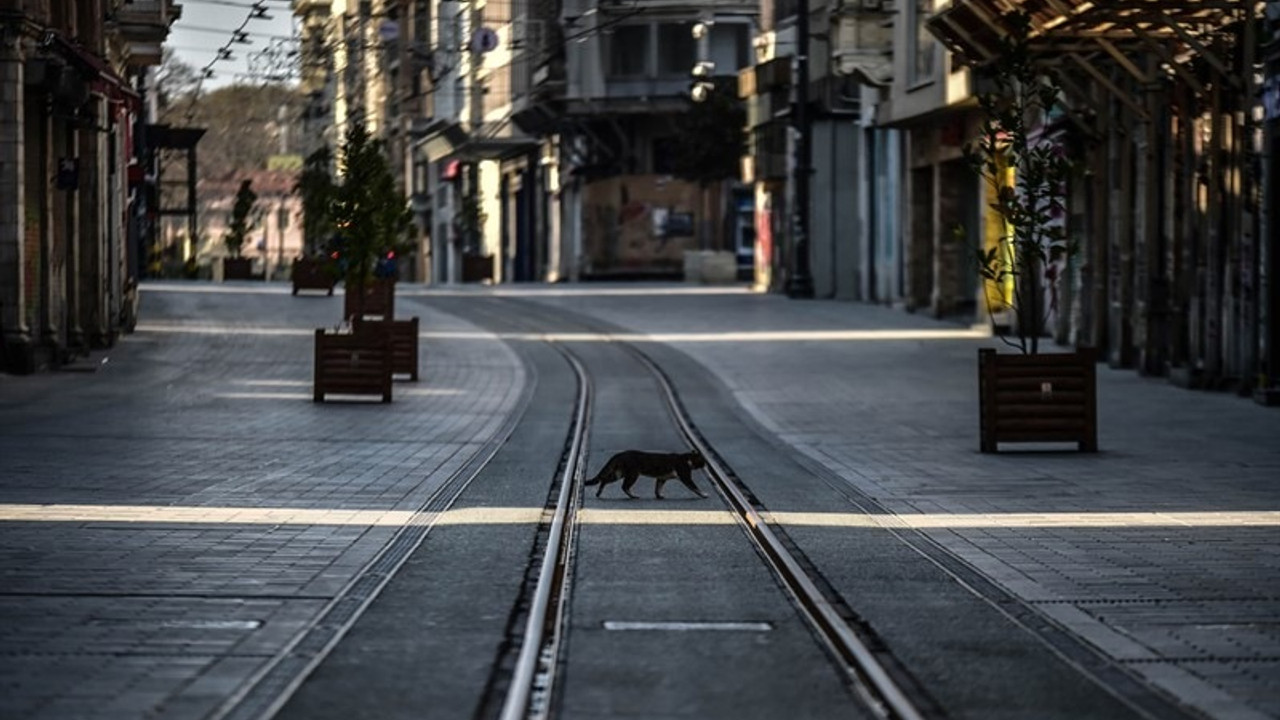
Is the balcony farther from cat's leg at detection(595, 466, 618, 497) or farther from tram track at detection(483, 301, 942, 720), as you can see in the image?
cat's leg at detection(595, 466, 618, 497)

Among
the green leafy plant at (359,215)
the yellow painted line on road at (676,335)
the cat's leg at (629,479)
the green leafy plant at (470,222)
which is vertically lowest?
the cat's leg at (629,479)

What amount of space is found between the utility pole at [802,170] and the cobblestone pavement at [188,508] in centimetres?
2419

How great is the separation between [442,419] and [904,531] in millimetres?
12090

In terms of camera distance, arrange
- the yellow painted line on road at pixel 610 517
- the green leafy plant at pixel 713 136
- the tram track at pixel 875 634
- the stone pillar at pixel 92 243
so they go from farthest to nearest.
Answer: the green leafy plant at pixel 713 136 → the stone pillar at pixel 92 243 → the yellow painted line on road at pixel 610 517 → the tram track at pixel 875 634

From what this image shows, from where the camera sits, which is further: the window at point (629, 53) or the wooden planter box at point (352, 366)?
the window at point (629, 53)

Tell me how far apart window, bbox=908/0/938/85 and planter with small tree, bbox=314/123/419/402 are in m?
15.5

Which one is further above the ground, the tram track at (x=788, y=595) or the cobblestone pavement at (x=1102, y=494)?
the tram track at (x=788, y=595)

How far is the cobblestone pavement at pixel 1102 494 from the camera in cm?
1063

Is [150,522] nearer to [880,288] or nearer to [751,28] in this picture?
[880,288]

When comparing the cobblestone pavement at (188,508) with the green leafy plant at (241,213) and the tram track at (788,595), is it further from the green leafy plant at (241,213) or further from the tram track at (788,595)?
the green leafy plant at (241,213)

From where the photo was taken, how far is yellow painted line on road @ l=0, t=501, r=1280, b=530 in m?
15.4

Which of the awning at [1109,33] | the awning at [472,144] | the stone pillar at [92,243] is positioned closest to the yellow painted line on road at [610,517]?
the awning at [1109,33]

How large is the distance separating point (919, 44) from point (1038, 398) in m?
29.6

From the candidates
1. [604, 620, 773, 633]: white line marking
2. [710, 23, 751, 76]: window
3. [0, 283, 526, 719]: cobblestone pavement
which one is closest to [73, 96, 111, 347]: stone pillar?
[0, 283, 526, 719]: cobblestone pavement
